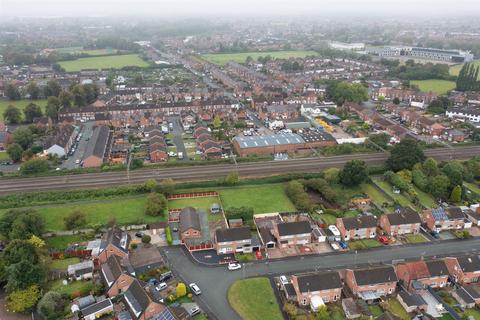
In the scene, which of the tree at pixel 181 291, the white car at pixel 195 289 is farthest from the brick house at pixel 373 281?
the tree at pixel 181 291

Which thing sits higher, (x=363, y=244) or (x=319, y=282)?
(x=319, y=282)

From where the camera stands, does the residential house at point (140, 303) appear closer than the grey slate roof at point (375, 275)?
Yes

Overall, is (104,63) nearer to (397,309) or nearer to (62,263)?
(62,263)

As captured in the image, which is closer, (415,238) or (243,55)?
(415,238)

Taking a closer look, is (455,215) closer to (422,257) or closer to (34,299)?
(422,257)

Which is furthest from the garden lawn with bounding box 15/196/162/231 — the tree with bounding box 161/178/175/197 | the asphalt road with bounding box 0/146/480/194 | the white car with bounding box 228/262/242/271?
the white car with bounding box 228/262/242/271

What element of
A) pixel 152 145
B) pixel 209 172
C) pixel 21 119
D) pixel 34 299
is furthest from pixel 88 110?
pixel 34 299

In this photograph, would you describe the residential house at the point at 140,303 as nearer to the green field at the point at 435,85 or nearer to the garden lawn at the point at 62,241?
the garden lawn at the point at 62,241

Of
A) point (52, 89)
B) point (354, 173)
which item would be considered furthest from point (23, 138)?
point (354, 173)
